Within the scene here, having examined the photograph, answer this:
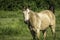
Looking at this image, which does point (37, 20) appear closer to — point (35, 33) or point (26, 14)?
point (35, 33)

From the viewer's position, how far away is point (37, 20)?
11.4 metres

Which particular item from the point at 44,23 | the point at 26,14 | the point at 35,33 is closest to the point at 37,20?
the point at 35,33

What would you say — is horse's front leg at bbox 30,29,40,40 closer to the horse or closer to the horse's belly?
the horse

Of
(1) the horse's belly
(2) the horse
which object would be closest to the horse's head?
(2) the horse

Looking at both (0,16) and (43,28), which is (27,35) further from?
(0,16)

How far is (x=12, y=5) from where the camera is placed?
25.7 m

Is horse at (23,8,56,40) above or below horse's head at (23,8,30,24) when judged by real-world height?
below

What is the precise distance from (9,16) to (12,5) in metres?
4.67

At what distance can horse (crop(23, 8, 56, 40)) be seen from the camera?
1046cm

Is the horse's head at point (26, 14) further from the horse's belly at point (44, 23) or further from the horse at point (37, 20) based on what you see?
the horse's belly at point (44, 23)

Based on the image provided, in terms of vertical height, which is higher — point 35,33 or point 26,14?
point 26,14

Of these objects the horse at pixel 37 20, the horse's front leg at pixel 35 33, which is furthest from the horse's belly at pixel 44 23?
the horse's front leg at pixel 35 33

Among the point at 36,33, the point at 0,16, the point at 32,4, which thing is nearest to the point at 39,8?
the point at 32,4

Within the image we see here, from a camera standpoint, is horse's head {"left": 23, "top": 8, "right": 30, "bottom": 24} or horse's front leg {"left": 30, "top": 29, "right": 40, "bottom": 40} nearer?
horse's head {"left": 23, "top": 8, "right": 30, "bottom": 24}
